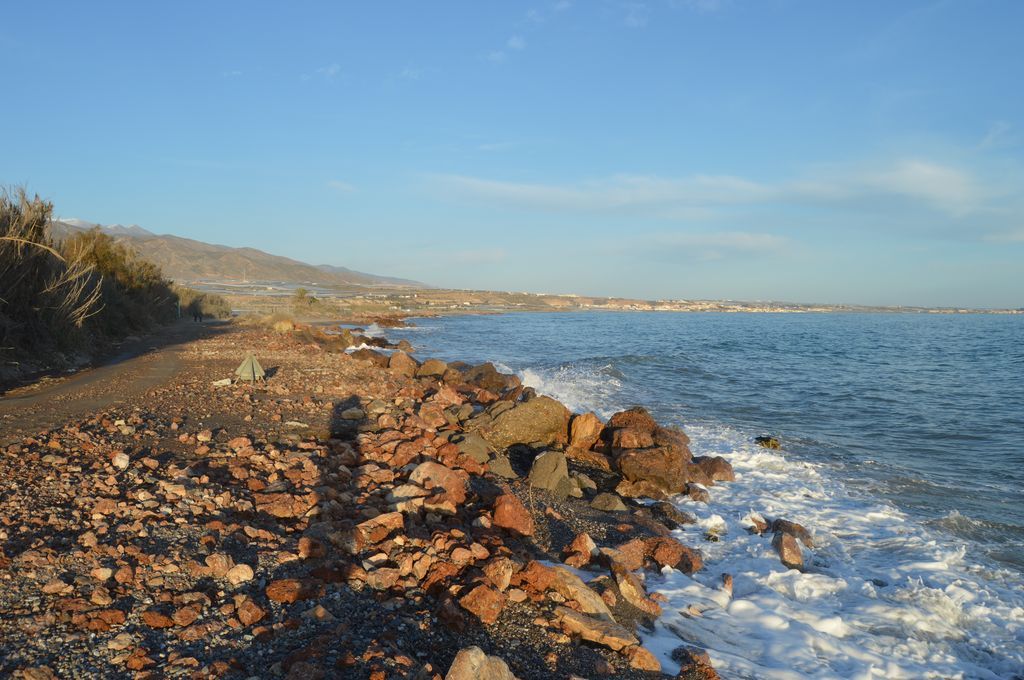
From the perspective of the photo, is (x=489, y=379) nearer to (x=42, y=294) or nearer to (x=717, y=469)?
(x=717, y=469)

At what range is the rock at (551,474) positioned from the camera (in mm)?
8023

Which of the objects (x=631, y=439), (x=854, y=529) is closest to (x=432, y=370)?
(x=631, y=439)

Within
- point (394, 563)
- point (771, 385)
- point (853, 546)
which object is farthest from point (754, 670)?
point (771, 385)

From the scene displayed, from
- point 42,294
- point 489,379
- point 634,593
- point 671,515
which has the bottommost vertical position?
point 671,515

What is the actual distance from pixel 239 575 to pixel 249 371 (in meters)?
8.60

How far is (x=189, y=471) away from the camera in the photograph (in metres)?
5.88

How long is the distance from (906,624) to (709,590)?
Answer: 71.0 inches

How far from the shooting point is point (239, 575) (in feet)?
13.2

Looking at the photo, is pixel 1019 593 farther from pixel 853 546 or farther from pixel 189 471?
pixel 189 471

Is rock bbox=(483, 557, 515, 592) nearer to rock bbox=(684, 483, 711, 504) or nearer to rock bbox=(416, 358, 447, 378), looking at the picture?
rock bbox=(684, 483, 711, 504)

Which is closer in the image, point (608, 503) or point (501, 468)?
point (608, 503)

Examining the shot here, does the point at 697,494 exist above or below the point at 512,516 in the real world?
below

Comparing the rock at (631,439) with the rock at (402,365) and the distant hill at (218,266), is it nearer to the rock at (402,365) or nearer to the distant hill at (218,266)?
the rock at (402,365)

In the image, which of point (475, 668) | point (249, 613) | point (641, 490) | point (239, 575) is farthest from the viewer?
point (641, 490)
